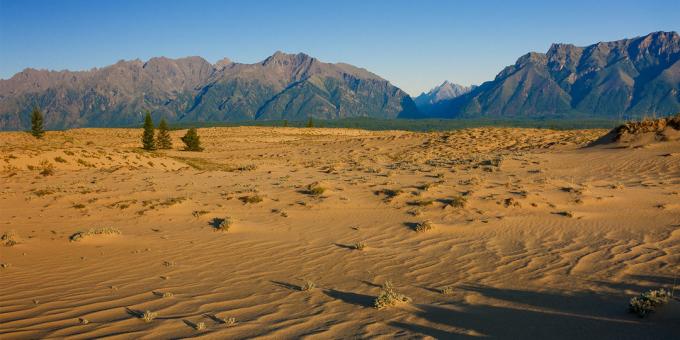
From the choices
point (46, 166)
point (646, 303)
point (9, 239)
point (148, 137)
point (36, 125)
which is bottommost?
point (9, 239)

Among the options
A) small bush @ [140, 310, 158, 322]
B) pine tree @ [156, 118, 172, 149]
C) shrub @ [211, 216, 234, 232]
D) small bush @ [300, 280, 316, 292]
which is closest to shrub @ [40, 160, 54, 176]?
shrub @ [211, 216, 234, 232]

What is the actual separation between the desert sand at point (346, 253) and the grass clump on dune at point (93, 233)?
0.18m

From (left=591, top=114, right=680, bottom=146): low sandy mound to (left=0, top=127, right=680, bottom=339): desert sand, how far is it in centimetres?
375

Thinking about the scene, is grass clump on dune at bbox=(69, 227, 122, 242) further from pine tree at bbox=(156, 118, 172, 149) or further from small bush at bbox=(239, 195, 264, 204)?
pine tree at bbox=(156, 118, 172, 149)

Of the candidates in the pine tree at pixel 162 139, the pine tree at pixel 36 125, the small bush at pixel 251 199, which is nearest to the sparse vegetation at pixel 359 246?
the small bush at pixel 251 199

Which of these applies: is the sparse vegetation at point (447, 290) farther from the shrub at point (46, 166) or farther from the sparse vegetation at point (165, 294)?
the shrub at point (46, 166)

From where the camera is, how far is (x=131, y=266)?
10156 mm

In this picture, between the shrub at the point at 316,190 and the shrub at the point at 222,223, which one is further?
the shrub at the point at 316,190

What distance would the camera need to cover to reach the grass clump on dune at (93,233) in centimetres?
1232

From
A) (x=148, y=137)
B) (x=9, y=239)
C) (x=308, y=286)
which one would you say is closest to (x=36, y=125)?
(x=148, y=137)

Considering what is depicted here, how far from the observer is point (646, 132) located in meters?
28.5

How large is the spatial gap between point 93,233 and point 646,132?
31.3 metres

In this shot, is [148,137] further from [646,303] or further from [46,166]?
[646,303]

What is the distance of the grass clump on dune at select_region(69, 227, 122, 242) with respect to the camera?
12318 mm
